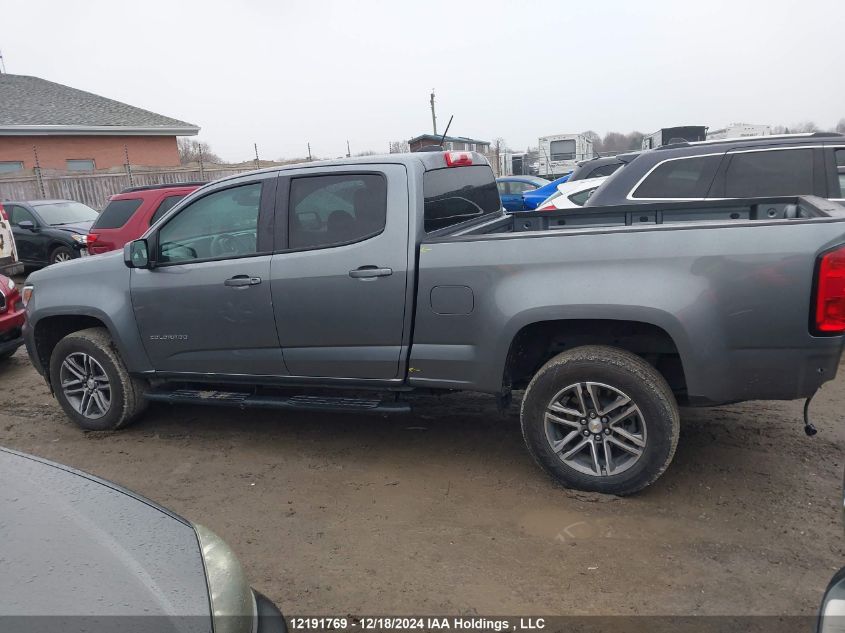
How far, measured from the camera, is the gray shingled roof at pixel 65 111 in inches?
893

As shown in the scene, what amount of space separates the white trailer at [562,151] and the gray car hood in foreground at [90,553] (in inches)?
1043

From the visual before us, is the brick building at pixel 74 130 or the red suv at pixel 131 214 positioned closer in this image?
the red suv at pixel 131 214

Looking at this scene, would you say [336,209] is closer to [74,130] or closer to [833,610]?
[833,610]

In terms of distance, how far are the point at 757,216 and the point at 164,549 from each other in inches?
156

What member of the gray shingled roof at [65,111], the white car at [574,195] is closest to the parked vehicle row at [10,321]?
the white car at [574,195]

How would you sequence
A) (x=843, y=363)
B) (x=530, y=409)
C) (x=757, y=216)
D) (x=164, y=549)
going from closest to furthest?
(x=164, y=549), (x=530, y=409), (x=757, y=216), (x=843, y=363)

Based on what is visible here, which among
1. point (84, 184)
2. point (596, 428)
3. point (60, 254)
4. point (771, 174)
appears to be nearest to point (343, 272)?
point (596, 428)

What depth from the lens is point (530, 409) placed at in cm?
354

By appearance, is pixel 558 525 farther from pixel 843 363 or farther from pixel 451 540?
pixel 843 363

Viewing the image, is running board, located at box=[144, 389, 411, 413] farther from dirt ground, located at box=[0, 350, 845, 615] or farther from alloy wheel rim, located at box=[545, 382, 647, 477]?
alloy wheel rim, located at box=[545, 382, 647, 477]

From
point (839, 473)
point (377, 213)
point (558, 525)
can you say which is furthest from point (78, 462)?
point (839, 473)

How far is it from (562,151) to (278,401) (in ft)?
85.0

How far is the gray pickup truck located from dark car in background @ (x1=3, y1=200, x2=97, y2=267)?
7.92 metres

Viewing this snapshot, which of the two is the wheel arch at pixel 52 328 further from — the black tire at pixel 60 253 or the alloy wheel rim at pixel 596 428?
the black tire at pixel 60 253
